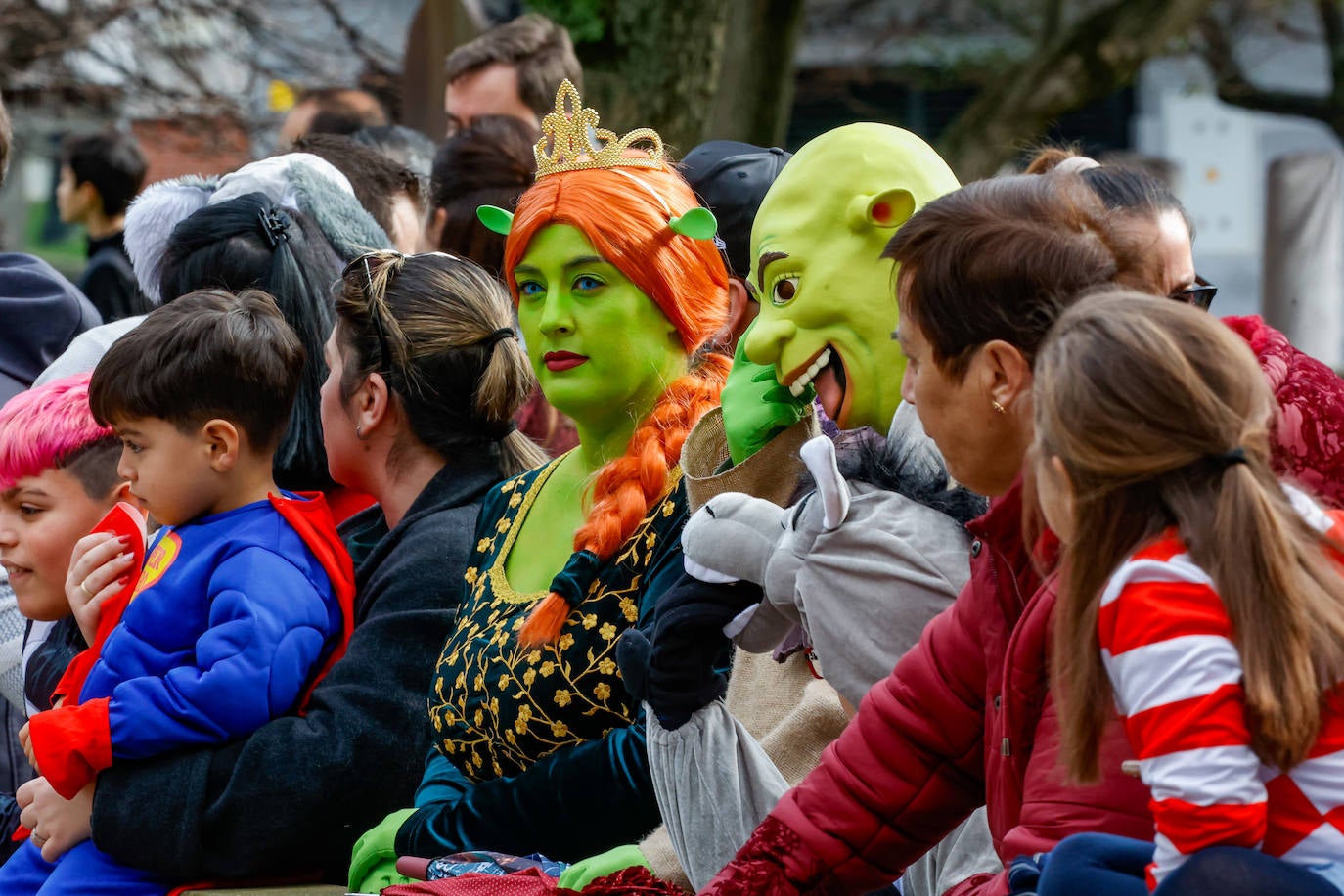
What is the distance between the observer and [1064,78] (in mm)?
7891

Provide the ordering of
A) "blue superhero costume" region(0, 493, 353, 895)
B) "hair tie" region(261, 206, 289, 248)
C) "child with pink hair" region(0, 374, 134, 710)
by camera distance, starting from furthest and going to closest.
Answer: "hair tie" region(261, 206, 289, 248)
"child with pink hair" region(0, 374, 134, 710)
"blue superhero costume" region(0, 493, 353, 895)

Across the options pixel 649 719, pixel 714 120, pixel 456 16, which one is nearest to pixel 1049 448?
pixel 649 719

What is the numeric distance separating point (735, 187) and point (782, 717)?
1.04 meters

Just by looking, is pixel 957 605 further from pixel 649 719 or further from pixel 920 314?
pixel 649 719

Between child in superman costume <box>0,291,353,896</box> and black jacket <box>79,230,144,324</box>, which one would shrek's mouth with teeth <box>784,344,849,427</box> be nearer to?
child in superman costume <box>0,291,353,896</box>

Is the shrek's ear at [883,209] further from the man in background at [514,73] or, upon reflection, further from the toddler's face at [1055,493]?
the man in background at [514,73]

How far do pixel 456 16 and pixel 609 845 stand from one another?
5.23 m

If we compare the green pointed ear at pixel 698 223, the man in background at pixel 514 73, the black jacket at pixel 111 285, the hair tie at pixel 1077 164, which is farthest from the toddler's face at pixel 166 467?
the black jacket at pixel 111 285

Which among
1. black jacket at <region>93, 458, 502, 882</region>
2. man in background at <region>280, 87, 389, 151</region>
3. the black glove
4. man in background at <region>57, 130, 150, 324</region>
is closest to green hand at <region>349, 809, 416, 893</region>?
black jacket at <region>93, 458, 502, 882</region>

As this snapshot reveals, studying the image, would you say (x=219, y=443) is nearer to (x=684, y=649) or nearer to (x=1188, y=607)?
(x=684, y=649)

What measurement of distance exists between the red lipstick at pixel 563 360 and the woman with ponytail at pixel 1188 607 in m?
1.13

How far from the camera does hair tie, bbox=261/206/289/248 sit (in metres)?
3.63

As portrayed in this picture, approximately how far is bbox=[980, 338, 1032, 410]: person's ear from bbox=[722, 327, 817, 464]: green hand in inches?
19.2

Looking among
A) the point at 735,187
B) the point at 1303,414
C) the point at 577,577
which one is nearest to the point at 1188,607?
the point at 1303,414
